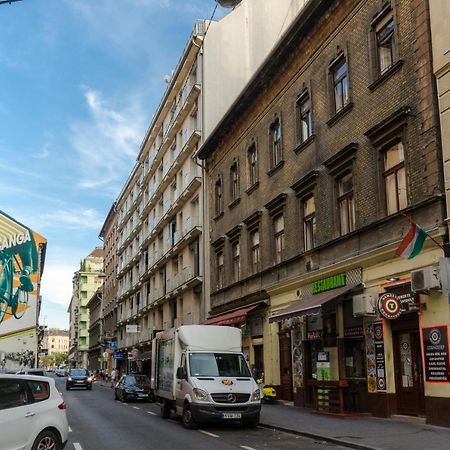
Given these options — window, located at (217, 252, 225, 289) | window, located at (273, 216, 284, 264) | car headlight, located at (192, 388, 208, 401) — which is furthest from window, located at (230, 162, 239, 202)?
car headlight, located at (192, 388, 208, 401)

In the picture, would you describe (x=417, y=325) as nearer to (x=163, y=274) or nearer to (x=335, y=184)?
(x=335, y=184)

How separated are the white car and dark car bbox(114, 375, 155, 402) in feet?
66.0

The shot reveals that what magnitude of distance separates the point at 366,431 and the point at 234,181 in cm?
1892

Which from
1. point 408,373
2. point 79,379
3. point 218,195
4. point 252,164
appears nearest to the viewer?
point 408,373

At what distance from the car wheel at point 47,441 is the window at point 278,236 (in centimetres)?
1563

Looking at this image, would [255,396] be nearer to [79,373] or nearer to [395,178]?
[395,178]

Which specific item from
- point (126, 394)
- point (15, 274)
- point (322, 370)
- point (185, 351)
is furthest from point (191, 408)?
point (15, 274)

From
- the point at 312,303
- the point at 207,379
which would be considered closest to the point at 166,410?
the point at 207,379

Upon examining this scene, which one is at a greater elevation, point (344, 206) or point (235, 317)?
point (344, 206)

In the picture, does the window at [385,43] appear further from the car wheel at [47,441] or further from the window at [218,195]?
the window at [218,195]

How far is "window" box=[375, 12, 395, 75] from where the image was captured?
Result: 57.9ft

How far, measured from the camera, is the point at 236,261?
30.6 metres

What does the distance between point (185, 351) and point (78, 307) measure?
129 metres

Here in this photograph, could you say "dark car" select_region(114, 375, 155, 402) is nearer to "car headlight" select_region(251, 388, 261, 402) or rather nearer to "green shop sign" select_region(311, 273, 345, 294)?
"green shop sign" select_region(311, 273, 345, 294)
